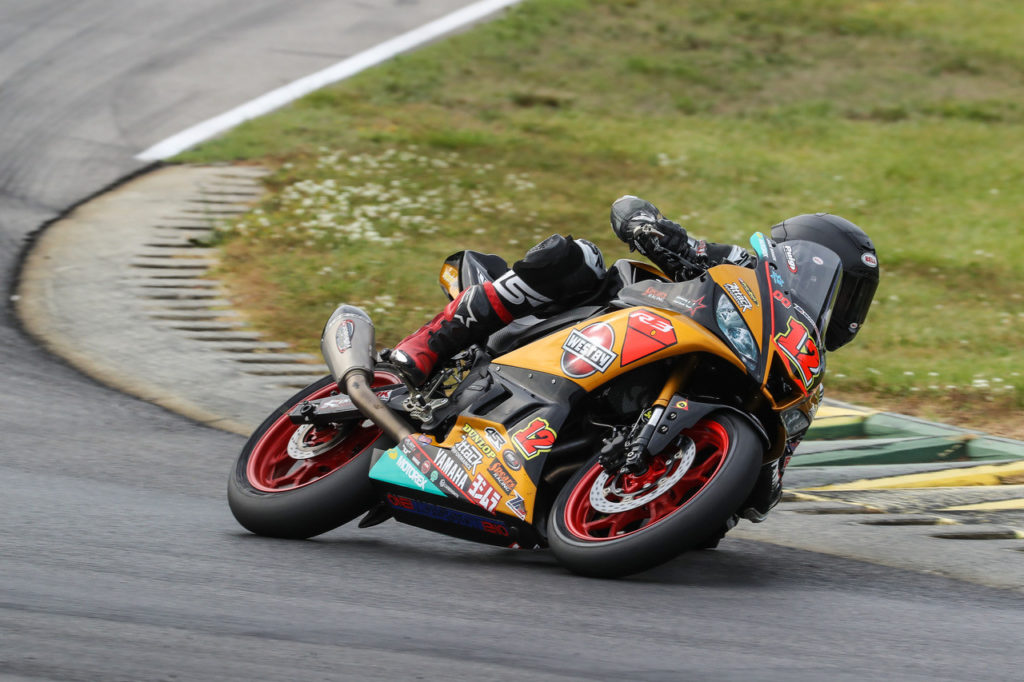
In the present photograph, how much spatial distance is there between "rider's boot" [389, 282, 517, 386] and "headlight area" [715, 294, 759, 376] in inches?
36.6

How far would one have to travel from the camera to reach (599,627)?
12.2 feet

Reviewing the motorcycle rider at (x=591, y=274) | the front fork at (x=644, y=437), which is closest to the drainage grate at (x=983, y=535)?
the motorcycle rider at (x=591, y=274)

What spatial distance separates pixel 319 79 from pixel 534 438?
11849mm

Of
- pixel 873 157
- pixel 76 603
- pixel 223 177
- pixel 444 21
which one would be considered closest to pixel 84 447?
pixel 76 603

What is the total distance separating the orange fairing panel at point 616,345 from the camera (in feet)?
14.6

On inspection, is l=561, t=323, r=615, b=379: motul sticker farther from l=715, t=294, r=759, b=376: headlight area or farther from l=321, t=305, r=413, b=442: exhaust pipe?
l=321, t=305, r=413, b=442: exhaust pipe

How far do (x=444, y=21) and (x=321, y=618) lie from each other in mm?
15867

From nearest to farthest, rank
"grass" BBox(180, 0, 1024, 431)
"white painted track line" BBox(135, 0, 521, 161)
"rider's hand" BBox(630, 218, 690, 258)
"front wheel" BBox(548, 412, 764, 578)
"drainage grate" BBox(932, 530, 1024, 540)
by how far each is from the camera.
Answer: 1. "front wheel" BBox(548, 412, 764, 578)
2. "rider's hand" BBox(630, 218, 690, 258)
3. "drainage grate" BBox(932, 530, 1024, 540)
4. "grass" BBox(180, 0, 1024, 431)
5. "white painted track line" BBox(135, 0, 521, 161)

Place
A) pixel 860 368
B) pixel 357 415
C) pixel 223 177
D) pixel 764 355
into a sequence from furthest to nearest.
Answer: pixel 223 177 → pixel 860 368 → pixel 357 415 → pixel 764 355

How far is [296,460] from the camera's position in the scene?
5211 mm

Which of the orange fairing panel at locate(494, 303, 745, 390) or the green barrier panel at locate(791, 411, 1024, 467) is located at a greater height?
the orange fairing panel at locate(494, 303, 745, 390)

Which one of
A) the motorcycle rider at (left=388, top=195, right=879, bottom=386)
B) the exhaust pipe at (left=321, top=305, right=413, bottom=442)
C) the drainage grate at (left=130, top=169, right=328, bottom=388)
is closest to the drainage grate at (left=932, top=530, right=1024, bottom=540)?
the motorcycle rider at (left=388, top=195, right=879, bottom=386)

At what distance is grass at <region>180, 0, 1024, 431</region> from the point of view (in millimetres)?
9578

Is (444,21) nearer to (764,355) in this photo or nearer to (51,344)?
(51,344)
